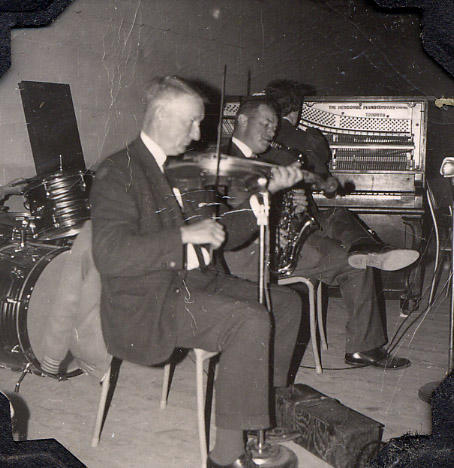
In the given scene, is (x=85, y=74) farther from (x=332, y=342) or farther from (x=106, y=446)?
(x=332, y=342)

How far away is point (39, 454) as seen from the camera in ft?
8.99

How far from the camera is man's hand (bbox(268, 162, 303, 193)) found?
2.35 m

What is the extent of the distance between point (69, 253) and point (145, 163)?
0.79m

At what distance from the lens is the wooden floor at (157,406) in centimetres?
256

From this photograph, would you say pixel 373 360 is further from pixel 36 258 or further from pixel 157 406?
pixel 36 258

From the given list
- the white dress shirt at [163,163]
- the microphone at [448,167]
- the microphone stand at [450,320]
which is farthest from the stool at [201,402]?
the microphone at [448,167]

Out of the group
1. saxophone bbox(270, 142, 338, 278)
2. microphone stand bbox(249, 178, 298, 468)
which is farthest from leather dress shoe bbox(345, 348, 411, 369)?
microphone stand bbox(249, 178, 298, 468)

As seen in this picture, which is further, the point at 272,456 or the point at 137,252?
the point at 272,456

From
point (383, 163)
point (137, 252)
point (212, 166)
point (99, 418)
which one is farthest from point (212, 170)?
point (383, 163)

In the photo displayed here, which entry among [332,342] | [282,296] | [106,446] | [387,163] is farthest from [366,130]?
[106,446]

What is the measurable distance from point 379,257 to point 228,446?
169cm

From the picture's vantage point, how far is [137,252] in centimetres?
210

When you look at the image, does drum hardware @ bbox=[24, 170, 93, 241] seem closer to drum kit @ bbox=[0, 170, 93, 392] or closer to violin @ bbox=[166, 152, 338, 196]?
drum kit @ bbox=[0, 170, 93, 392]

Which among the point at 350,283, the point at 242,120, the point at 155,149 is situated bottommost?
the point at 350,283
